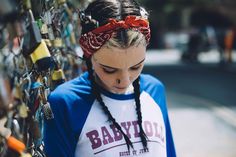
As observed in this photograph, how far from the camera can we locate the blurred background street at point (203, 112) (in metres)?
7.62

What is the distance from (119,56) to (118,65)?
38mm

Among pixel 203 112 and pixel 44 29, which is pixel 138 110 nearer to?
pixel 44 29

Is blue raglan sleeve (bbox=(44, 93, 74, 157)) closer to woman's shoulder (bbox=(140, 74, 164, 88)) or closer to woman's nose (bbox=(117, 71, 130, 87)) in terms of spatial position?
woman's nose (bbox=(117, 71, 130, 87))

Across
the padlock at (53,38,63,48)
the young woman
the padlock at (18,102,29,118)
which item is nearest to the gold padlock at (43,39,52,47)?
the padlock at (53,38,63,48)

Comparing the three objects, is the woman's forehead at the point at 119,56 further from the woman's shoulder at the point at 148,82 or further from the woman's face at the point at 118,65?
the woman's shoulder at the point at 148,82

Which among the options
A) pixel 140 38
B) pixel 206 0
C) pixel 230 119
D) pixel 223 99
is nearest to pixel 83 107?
pixel 140 38

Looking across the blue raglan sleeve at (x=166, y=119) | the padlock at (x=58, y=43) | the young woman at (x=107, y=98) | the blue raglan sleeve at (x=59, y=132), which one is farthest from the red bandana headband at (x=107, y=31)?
the padlock at (x=58, y=43)

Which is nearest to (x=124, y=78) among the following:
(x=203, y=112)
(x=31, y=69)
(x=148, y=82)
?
(x=148, y=82)

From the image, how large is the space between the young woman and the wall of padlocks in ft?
0.29

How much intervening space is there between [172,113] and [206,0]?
986cm

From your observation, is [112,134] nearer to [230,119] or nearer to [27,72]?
[27,72]

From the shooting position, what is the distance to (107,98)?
2.19m

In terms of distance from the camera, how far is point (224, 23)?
25156 mm

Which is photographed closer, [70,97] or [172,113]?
[70,97]
